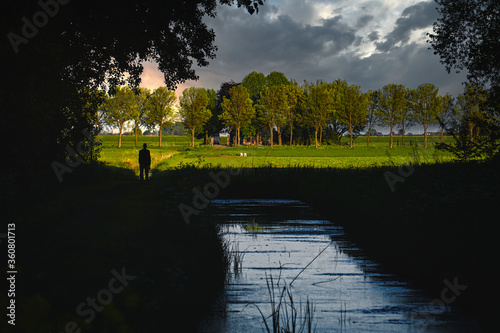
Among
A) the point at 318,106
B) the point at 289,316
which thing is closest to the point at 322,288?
the point at 289,316

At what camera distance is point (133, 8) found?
52.5ft

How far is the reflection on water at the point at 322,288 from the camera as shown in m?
8.53

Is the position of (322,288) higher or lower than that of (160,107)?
lower

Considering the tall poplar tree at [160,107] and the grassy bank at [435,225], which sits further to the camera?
the tall poplar tree at [160,107]

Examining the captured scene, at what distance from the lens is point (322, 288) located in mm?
10648

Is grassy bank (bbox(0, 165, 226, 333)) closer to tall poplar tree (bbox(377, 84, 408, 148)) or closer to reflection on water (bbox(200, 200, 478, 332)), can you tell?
reflection on water (bbox(200, 200, 478, 332))

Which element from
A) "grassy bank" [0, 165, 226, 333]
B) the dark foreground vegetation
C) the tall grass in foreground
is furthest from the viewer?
the tall grass in foreground

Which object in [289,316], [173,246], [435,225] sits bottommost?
[289,316]

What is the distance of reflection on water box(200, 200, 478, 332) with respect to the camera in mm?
8531

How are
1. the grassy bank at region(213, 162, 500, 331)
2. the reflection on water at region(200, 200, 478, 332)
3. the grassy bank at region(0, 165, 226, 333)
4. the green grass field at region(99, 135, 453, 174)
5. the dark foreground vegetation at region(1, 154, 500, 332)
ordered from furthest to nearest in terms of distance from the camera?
the green grass field at region(99, 135, 453, 174)
the grassy bank at region(213, 162, 500, 331)
the reflection on water at region(200, 200, 478, 332)
the dark foreground vegetation at region(1, 154, 500, 332)
the grassy bank at region(0, 165, 226, 333)

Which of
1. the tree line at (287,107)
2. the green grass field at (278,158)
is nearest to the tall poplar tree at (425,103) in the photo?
the tree line at (287,107)

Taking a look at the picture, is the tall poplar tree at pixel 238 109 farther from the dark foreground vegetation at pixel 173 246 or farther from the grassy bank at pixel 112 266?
the grassy bank at pixel 112 266

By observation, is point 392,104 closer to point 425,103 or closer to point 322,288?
point 425,103

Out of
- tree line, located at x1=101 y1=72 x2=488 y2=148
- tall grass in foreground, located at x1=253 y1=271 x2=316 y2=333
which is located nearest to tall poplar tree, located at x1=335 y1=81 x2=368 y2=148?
tree line, located at x1=101 y1=72 x2=488 y2=148
